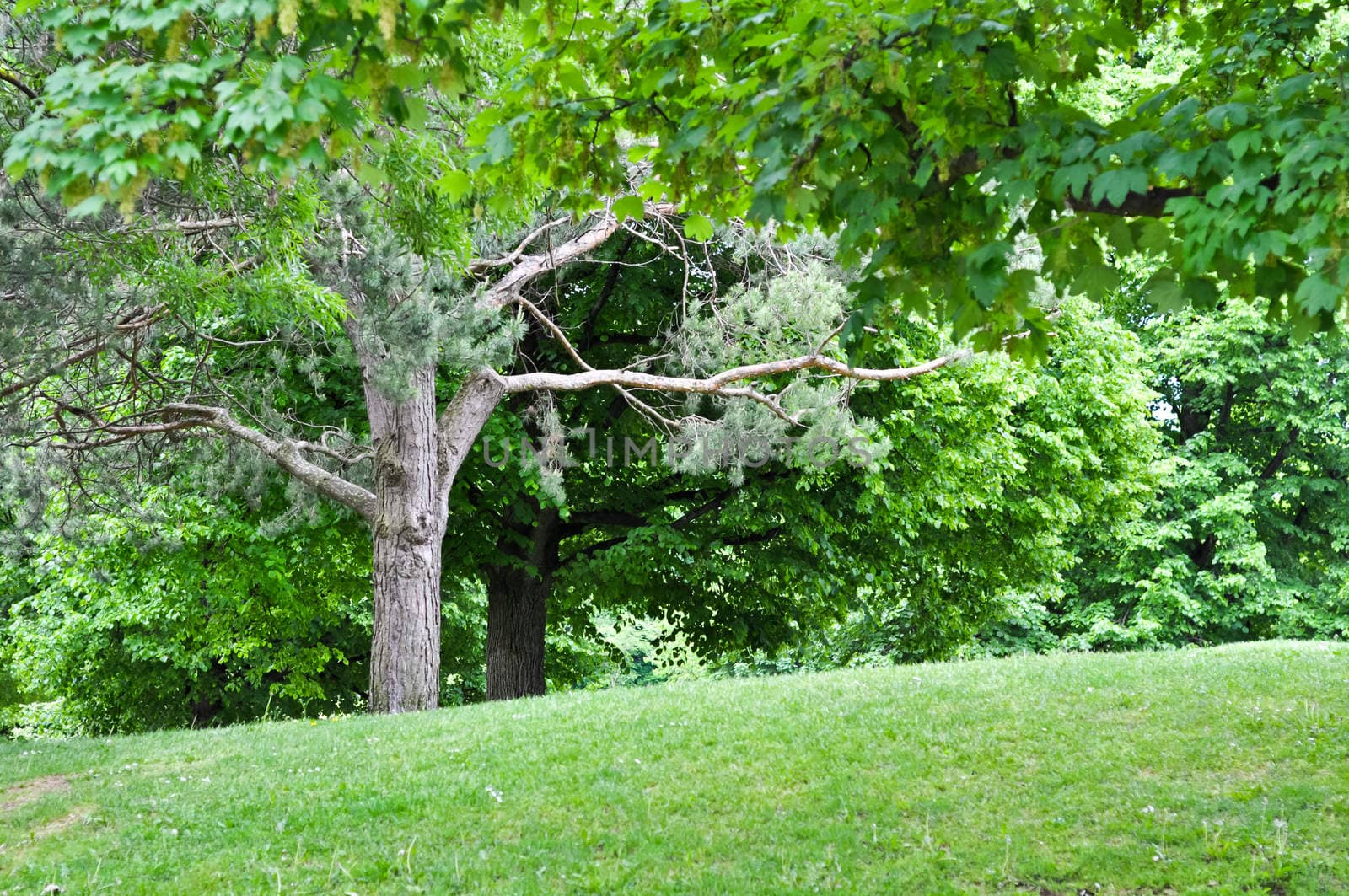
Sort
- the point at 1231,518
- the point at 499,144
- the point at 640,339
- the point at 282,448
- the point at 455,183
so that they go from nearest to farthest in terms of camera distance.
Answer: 1. the point at 499,144
2. the point at 455,183
3. the point at 282,448
4. the point at 640,339
5. the point at 1231,518

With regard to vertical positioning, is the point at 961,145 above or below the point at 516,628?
above

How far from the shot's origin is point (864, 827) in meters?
6.20


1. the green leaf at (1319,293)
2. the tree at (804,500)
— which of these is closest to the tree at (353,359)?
the tree at (804,500)

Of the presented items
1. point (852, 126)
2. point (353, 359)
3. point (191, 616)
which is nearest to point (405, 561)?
point (353, 359)

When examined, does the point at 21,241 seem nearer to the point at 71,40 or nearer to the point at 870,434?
the point at 71,40

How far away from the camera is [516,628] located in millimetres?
15828

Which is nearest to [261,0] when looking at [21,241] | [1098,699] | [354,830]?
[354,830]

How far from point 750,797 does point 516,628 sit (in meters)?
9.40

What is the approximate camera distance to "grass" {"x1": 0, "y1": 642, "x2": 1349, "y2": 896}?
5.61 m

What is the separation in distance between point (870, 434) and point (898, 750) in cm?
716

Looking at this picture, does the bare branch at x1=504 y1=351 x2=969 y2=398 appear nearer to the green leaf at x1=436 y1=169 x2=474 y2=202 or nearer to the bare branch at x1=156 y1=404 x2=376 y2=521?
the bare branch at x1=156 y1=404 x2=376 y2=521

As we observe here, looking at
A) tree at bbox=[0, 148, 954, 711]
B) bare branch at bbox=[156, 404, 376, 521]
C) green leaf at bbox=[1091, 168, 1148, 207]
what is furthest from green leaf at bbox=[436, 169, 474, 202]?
bare branch at bbox=[156, 404, 376, 521]

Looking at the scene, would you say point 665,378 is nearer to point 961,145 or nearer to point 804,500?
point 804,500

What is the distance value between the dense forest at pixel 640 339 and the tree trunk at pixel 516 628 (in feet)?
0.20
